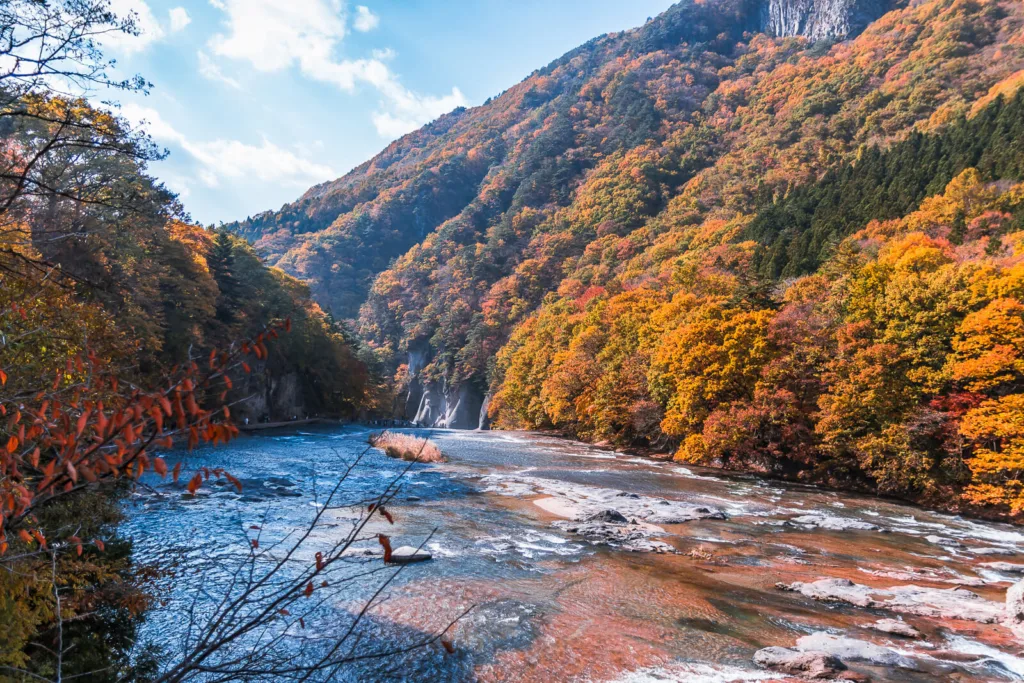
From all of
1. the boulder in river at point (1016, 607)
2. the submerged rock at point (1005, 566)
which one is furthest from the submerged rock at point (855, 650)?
the submerged rock at point (1005, 566)

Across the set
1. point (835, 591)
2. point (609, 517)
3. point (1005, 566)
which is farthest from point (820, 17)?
point (835, 591)

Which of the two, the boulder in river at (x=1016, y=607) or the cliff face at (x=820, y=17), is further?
the cliff face at (x=820, y=17)

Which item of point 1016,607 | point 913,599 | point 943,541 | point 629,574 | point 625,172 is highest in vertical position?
point 625,172

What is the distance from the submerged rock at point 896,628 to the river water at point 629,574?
202mm

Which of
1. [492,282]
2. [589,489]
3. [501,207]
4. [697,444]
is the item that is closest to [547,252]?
[492,282]

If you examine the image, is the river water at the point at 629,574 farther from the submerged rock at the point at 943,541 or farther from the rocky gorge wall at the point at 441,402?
the rocky gorge wall at the point at 441,402

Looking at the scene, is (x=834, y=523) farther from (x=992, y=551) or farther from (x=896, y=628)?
(x=896, y=628)

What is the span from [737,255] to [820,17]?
13562 cm

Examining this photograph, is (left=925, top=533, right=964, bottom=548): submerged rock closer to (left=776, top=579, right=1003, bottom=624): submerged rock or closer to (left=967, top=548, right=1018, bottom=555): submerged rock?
(left=967, top=548, right=1018, bottom=555): submerged rock

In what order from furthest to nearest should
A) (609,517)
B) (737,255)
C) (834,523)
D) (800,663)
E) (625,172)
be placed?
(625,172) → (737,255) → (834,523) → (609,517) → (800,663)

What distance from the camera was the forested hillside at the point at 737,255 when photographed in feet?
86.7

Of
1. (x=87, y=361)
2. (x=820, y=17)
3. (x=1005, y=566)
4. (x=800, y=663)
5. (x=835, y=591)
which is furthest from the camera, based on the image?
(x=820, y=17)

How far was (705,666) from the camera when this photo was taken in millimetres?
8875

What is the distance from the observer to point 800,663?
347 inches
